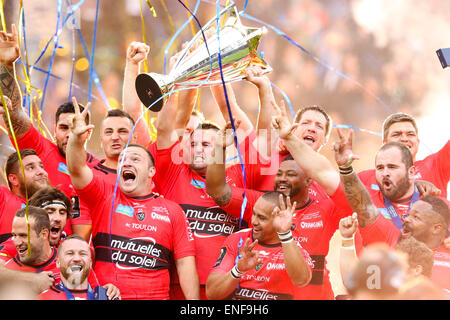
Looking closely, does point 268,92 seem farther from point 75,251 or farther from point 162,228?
point 75,251

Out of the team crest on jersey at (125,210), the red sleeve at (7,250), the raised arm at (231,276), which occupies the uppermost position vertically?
the team crest on jersey at (125,210)

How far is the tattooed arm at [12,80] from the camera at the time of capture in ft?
8.64

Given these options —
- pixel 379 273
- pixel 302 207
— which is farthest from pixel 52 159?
pixel 379 273

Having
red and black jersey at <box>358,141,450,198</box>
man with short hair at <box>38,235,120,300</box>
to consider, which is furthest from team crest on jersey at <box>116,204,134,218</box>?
red and black jersey at <box>358,141,450,198</box>

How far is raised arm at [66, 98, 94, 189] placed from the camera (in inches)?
95.2

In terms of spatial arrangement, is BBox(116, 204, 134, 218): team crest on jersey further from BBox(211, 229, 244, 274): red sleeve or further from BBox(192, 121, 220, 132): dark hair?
BBox(192, 121, 220, 132): dark hair

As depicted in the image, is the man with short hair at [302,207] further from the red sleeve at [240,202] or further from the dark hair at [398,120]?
the dark hair at [398,120]

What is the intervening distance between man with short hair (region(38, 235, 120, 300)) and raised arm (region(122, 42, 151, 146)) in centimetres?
90

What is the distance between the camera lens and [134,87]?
10.2ft

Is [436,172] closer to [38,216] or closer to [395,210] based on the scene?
[395,210]

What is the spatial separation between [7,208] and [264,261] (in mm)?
1167

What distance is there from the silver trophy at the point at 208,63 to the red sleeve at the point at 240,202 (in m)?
0.53

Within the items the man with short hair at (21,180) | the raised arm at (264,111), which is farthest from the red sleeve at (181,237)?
the man with short hair at (21,180)
